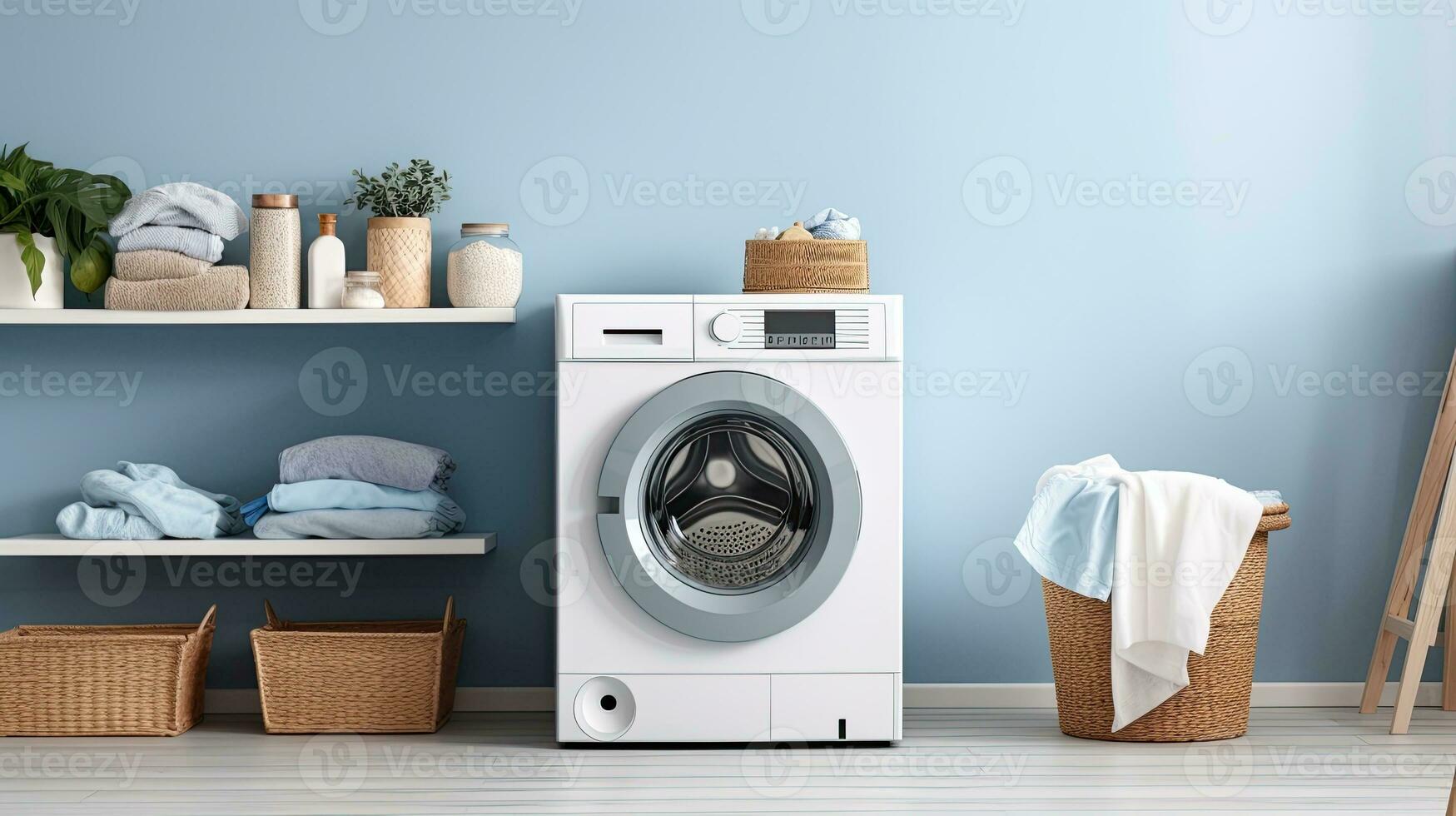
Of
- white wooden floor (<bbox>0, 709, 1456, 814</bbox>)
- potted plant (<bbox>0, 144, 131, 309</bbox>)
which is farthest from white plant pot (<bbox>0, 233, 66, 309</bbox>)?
white wooden floor (<bbox>0, 709, 1456, 814</bbox>)

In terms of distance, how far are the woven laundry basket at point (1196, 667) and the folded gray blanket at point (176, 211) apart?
6.23 feet

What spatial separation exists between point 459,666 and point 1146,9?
85.8 inches

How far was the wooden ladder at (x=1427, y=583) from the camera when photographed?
2.46m

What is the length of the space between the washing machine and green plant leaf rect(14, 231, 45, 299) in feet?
3.59

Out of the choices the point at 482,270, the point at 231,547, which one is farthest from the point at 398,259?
the point at 231,547

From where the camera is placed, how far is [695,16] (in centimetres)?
268

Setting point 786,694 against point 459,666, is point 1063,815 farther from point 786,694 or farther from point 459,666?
point 459,666

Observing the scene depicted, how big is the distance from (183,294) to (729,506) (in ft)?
3.95
